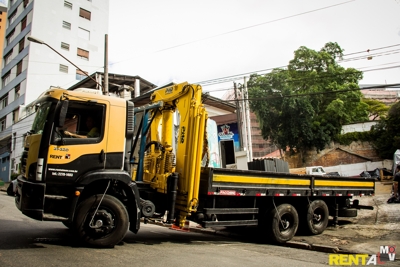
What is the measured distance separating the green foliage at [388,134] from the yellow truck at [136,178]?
2888cm

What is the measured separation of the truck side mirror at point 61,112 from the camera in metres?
5.46

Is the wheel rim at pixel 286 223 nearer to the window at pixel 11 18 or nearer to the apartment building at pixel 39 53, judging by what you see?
the apartment building at pixel 39 53

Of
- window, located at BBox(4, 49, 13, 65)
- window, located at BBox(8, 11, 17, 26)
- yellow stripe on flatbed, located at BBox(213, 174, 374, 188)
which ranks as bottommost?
yellow stripe on flatbed, located at BBox(213, 174, 374, 188)

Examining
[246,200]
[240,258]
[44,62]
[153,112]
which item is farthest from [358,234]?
[44,62]

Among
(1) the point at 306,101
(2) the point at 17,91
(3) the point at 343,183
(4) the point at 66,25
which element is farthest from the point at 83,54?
(3) the point at 343,183

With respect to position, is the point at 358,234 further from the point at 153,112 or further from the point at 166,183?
the point at 153,112

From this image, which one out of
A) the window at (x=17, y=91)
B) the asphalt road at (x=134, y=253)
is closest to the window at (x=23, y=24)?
the window at (x=17, y=91)

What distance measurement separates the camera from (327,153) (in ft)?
121

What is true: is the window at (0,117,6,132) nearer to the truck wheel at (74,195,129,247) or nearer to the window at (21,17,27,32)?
the window at (21,17,27,32)

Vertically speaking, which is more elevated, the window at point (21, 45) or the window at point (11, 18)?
the window at point (11, 18)

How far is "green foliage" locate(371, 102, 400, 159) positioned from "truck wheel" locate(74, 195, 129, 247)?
108 feet

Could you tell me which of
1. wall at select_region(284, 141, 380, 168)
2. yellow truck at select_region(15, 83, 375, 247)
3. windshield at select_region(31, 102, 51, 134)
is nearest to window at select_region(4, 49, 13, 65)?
wall at select_region(284, 141, 380, 168)

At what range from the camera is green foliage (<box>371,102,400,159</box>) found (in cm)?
3231

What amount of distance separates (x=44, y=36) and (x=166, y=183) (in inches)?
1485
